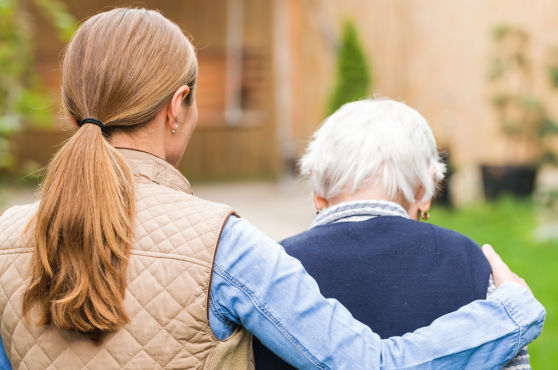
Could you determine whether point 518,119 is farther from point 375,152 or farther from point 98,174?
point 98,174

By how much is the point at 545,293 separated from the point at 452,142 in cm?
545

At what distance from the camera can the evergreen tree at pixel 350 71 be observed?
823 centimetres

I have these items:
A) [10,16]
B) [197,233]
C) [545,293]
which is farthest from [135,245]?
[545,293]

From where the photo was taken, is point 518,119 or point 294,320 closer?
point 294,320

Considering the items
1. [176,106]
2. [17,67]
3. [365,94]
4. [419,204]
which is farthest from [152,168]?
[365,94]

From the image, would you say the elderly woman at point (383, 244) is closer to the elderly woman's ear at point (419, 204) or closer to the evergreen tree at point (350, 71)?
the elderly woman's ear at point (419, 204)

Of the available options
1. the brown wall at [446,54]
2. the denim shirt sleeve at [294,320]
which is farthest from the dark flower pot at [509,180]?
the denim shirt sleeve at [294,320]

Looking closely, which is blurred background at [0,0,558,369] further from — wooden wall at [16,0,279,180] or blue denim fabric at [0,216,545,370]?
blue denim fabric at [0,216,545,370]

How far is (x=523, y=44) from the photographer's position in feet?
25.7

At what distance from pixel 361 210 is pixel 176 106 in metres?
0.56

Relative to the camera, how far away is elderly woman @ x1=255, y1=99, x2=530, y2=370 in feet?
4.64

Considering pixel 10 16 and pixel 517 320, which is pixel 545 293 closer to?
pixel 517 320

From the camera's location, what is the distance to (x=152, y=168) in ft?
4.38

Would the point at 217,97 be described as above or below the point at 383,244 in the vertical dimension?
below
